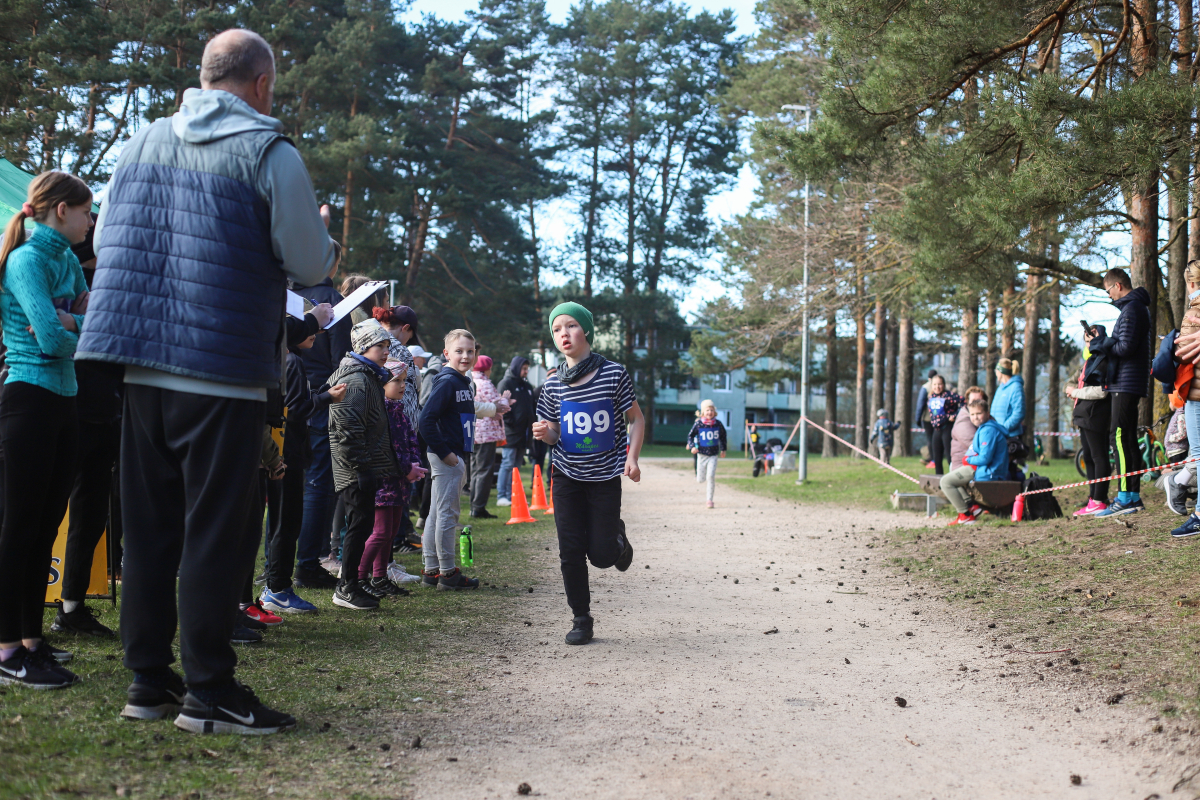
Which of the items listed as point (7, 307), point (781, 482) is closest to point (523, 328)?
point (781, 482)

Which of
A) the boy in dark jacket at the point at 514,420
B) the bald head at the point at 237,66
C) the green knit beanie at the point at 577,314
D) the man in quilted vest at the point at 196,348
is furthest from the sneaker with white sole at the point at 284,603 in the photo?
the boy in dark jacket at the point at 514,420

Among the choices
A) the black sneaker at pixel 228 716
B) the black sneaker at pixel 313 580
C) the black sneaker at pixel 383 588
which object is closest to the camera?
the black sneaker at pixel 228 716

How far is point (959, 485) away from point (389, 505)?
7402 millimetres

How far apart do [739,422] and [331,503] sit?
8110 cm

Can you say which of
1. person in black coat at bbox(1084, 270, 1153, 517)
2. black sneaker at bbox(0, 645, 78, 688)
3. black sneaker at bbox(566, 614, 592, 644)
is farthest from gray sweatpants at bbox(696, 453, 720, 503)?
black sneaker at bbox(0, 645, 78, 688)

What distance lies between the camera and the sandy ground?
3281 millimetres

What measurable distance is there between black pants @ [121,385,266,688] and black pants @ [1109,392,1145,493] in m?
8.48

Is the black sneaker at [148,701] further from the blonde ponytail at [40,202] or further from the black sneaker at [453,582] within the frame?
the black sneaker at [453,582]

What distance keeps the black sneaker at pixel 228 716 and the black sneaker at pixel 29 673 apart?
2.50 feet

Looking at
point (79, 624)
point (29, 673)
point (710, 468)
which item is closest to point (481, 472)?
point (710, 468)

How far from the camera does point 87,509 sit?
490 centimetres

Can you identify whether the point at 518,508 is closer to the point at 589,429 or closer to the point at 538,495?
the point at 538,495

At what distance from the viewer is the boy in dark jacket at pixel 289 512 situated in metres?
5.91

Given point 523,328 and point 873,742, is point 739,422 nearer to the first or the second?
point 523,328
